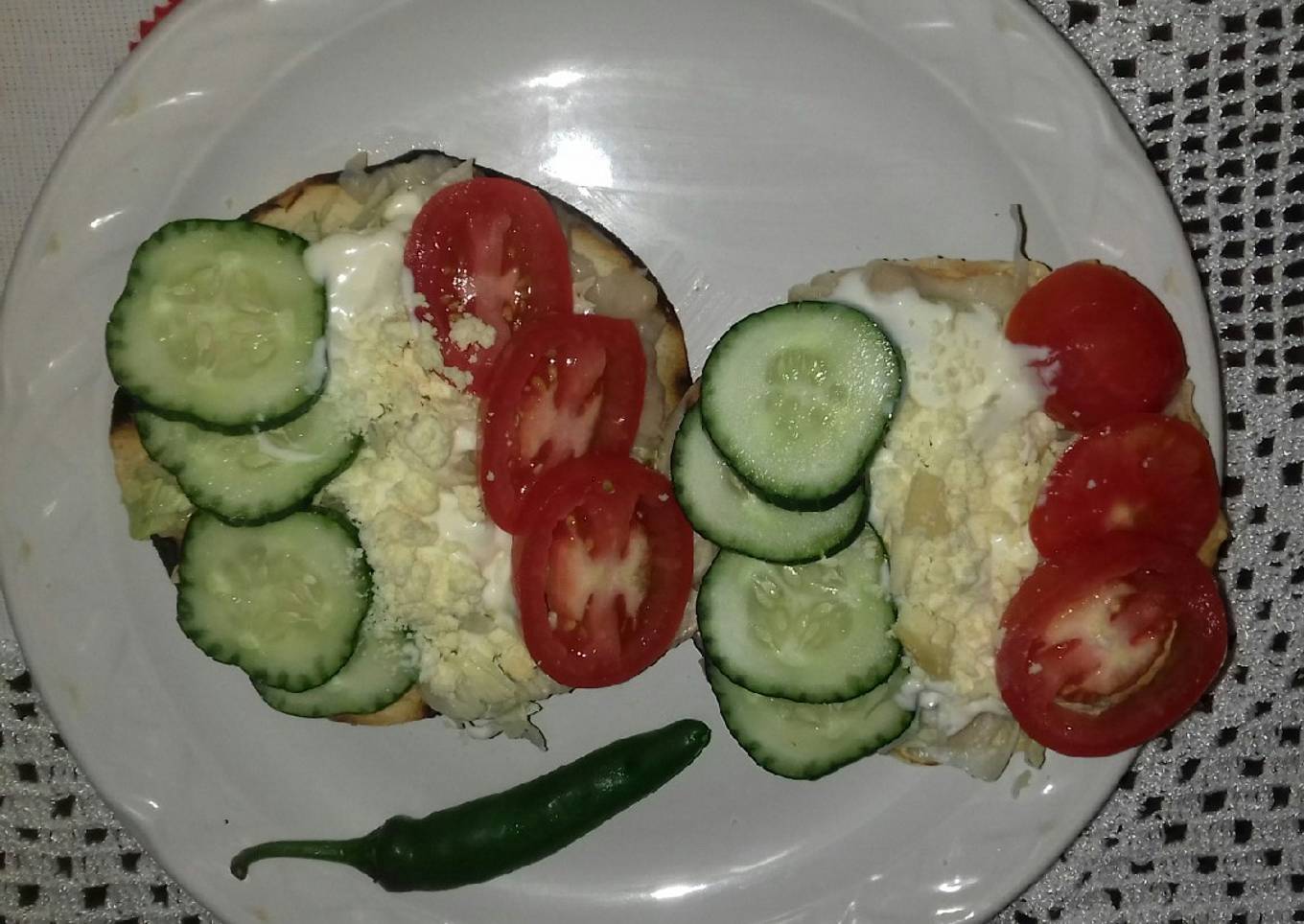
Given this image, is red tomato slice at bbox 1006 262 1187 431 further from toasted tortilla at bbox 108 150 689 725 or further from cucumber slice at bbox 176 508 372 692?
cucumber slice at bbox 176 508 372 692

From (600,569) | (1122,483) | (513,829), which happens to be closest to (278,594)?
(600,569)

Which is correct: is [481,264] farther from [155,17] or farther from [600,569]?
[155,17]

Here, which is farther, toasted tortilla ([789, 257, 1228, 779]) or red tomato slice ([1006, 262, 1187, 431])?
toasted tortilla ([789, 257, 1228, 779])

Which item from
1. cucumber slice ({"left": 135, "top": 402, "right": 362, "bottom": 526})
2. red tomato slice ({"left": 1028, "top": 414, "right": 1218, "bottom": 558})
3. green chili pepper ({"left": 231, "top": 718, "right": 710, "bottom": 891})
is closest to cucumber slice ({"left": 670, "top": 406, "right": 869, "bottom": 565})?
red tomato slice ({"left": 1028, "top": 414, "right": 1218, "bottom": 558})

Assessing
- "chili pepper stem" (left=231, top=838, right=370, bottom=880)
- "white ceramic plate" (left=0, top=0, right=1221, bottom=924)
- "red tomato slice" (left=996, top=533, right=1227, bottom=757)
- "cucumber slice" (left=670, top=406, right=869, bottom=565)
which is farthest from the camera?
"chili pepper stem" (left=231, top=838, right=370, bottom=880)

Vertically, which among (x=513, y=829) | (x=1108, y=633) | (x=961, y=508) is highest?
(x=961, y=508)

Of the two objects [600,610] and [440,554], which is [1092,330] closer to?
[600,610]

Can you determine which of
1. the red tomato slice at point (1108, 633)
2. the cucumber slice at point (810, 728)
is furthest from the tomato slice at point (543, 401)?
the red tomato slice at point (1108, 633)
